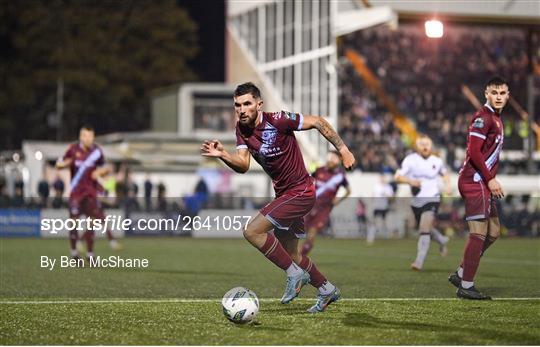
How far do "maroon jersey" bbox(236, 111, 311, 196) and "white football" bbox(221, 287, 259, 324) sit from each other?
153 centimetres

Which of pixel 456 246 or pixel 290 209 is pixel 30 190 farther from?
pixel 290 209

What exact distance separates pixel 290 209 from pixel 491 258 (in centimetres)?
1261

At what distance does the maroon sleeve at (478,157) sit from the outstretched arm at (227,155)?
2.97 meters

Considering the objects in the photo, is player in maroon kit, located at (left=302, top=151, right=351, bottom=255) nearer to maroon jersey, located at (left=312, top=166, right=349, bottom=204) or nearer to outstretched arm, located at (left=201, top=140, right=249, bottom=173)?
maroon jersey, located at (left=312, top=166, right=349, bottom=204)

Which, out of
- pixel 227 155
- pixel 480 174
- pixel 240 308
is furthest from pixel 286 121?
pixel 480 174

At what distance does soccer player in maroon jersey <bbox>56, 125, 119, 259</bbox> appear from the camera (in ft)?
65.7

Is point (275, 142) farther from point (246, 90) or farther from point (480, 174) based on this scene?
point (480, 174)

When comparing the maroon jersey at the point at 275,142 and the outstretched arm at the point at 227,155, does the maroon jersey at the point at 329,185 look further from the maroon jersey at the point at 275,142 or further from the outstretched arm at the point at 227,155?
the outstretched arm at the point at 227,155

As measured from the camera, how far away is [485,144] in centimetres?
1270

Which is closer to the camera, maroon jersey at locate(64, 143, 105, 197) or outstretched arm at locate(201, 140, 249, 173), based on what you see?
outstretched arm at locate(201, 140, 249, 173)

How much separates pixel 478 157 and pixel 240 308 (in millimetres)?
3807

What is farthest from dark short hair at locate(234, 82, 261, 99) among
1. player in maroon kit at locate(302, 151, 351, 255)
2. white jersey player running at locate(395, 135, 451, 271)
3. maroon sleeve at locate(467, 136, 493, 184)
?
player in maroon kit at locate(302, 151, 351, 255)

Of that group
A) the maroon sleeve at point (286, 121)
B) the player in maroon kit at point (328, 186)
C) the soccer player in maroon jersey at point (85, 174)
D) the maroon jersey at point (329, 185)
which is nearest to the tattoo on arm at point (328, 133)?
the maroon sleeve at point (286, 121)

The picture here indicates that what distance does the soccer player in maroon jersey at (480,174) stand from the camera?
12578mm
